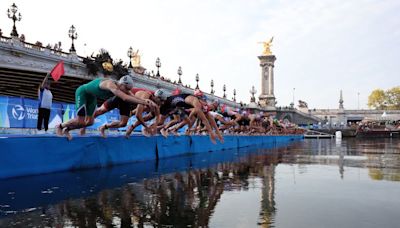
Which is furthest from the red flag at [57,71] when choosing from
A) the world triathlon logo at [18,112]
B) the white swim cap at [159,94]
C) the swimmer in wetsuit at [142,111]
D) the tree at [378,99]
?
the tree at [378,99]

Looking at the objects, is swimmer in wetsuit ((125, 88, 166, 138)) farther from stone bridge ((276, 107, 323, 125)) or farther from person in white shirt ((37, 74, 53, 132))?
stone bridge ((276, 107, 323, 125))

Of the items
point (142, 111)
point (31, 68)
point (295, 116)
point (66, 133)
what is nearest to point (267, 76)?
point (295, 116)

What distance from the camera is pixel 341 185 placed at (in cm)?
634

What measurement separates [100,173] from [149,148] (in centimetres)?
328

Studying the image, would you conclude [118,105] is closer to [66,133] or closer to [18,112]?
[66,133]

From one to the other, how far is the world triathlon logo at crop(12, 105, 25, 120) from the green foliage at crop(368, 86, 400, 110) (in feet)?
569

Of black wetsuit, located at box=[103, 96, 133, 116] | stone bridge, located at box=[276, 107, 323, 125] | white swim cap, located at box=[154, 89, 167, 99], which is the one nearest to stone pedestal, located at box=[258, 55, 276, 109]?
stone bridge, located at box=[276, 107, 323, 125]

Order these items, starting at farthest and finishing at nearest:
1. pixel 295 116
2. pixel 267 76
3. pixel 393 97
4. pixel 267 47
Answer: pixel 393 97 → pixel 295 116 → pixel 267 47 → pixel 267 76

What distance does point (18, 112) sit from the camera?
18.3m

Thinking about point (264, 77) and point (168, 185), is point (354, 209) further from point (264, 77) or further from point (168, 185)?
point (264, 77)

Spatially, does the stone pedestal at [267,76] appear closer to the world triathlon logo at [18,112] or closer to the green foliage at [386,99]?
the green foliage at [386,99]

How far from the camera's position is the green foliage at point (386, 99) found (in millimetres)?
166900

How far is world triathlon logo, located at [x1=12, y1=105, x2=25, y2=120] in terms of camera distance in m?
18.1

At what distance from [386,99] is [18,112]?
17711 centimetres
